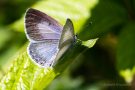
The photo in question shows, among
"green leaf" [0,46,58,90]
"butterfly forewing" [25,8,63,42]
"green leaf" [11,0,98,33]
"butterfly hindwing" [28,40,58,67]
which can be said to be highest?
"green leaf" [11,0,98,33]

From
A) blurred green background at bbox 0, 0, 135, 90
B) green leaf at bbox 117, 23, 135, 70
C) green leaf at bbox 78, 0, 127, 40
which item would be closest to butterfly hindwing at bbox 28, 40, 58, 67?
blurred green background at bbox 0, 0, 135, 90

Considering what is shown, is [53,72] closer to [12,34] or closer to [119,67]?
[119,67]

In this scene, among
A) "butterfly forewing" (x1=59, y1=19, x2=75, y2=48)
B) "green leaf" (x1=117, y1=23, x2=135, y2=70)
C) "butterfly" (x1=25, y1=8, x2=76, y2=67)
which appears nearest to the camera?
"butterfly forewing" (x1=59, y1=19, x2=75, y2=48)

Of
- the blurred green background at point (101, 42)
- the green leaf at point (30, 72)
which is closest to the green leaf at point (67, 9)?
the blurred green background at point (101, 42)

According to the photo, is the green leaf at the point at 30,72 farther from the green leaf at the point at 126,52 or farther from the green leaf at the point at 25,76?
the green leaf at the point at 126,52

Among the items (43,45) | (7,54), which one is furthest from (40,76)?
(7,54)

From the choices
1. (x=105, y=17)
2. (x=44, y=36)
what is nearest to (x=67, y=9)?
(x=105, y=17)

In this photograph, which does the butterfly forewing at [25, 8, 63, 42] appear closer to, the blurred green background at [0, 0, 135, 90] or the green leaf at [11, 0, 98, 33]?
the blurred green background at [0, 0, 135, 90]

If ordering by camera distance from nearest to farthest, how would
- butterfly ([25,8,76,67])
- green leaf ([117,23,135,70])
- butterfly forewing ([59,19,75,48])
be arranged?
butterfly forewing ([59,19,75,48]) → butterfly ([25,8,76,67]) → green leaf ([117,23,135,70])
